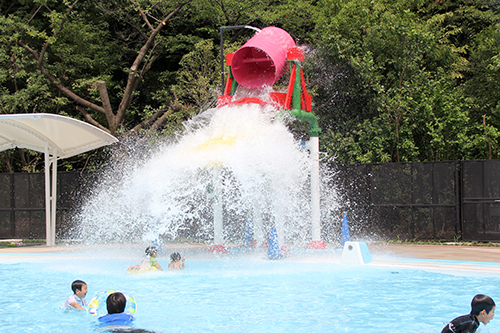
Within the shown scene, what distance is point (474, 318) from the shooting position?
4.39 m

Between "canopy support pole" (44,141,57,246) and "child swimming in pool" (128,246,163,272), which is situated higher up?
"canopy support pole" (44,141,57,246)

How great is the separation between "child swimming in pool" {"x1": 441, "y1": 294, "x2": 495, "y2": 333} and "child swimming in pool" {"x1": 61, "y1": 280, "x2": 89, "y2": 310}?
470 centimetres

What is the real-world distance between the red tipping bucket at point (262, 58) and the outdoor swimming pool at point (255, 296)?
14.1ft

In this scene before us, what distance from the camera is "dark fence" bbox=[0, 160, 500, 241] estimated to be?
43.3 ft

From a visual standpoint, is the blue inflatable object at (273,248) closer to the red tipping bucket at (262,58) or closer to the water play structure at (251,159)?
the water play structure at (251,159)

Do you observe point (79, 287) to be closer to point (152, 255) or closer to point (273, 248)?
point (152, 255)

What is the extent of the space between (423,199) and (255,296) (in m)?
7.93

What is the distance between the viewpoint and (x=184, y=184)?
414 inches

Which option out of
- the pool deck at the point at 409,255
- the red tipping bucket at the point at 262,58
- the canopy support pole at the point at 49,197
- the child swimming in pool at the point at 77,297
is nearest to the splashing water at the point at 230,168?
the red tipping bucket at the point at 262,58

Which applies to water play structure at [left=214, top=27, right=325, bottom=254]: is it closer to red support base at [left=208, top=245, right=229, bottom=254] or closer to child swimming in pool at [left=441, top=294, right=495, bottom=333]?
red support base at [left=208, top=245, right=229, bottom=254]

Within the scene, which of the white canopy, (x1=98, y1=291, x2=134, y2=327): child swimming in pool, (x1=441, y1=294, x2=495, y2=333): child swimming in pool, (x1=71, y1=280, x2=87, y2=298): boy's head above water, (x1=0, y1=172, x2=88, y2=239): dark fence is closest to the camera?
(x1=441, y1=294, x2=495, y2=333): child swimming in pool

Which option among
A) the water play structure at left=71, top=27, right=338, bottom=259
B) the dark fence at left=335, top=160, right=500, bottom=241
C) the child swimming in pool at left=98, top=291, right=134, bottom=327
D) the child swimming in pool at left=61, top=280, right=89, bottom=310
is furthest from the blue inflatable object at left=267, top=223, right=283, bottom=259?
the child swimming in pool at left=98, top=291, right=134, bottom=327

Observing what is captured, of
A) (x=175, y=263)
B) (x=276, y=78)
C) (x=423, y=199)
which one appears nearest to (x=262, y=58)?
(x=276, y=78)

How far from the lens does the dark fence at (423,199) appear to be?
13188 millimetres
